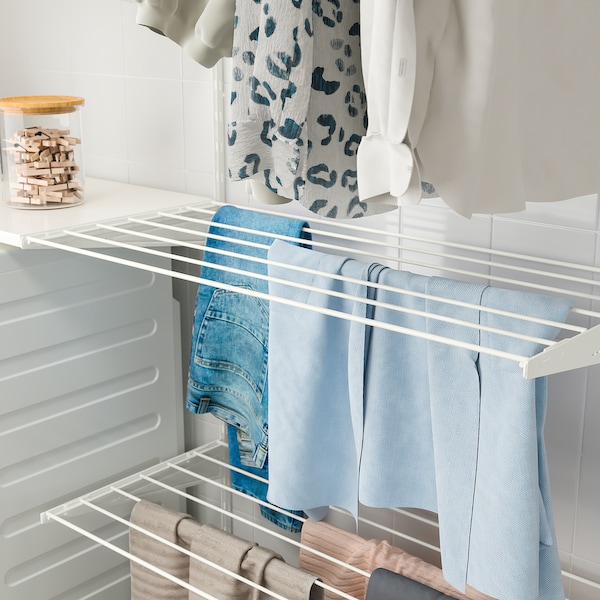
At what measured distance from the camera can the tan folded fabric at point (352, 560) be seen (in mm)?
1372

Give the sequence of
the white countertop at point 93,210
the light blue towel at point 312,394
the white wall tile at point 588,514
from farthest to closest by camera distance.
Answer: the white countertop at point 93,210, the white wall tile at point 588,514, the light blue towel at point 312,394

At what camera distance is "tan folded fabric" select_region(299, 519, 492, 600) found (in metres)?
1.37

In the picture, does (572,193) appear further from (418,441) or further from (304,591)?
(304,591)

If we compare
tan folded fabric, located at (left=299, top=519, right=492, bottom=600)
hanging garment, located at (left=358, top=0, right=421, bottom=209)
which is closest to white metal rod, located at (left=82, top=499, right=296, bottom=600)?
tan folded fabric, located at (left=299, top=519, right=492, bottom=600)

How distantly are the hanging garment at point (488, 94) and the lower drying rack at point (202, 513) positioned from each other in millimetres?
780

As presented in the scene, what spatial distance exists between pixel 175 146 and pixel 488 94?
1117 mm

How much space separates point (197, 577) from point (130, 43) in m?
1.05

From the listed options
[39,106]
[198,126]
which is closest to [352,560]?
[198,126]

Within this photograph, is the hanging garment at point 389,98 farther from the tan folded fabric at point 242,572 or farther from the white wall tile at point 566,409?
the tan folded fabric at point 242,572

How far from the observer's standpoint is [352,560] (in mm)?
1457

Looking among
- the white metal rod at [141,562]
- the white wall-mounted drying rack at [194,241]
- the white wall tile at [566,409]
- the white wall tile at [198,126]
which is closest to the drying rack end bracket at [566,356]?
the white wall-mounted drying rack at [194,241]

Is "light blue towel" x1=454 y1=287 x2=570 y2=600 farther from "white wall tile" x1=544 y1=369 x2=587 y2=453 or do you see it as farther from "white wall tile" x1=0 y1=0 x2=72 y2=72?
"white wall tile" x1=0 y1=0 x2=72 y2=72

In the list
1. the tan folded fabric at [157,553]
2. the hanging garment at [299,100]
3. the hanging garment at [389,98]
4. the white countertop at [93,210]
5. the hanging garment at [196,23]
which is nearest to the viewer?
the hanging garment at [389,98]

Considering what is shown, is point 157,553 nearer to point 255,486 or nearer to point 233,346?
point 255,486
